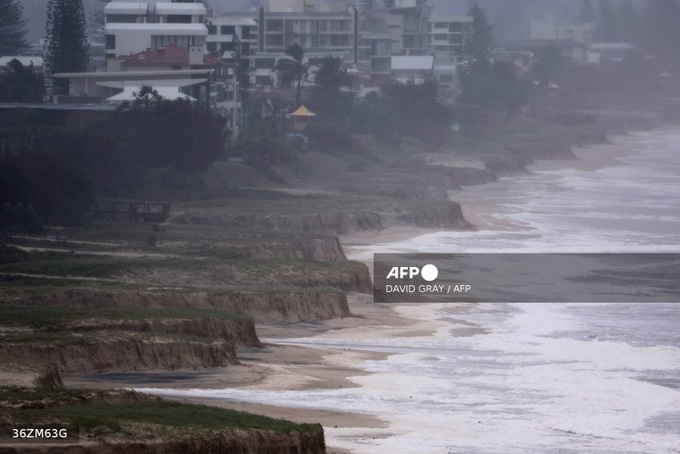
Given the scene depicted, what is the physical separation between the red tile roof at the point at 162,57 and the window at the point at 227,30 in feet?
74.4

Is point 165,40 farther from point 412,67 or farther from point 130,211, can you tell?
point 412,67

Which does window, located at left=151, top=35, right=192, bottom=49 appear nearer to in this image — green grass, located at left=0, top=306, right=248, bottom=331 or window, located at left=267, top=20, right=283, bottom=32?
window, located at left=267, top=20, right=283, bottom=32

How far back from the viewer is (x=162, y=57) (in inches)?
2953

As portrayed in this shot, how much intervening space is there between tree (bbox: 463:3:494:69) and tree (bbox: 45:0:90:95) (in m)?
63.5

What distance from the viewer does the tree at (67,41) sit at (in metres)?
79.4

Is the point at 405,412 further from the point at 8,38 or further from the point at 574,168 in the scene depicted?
the point at 8,38

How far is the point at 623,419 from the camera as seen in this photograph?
22.9 m

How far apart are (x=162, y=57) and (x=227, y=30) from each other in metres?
24.1

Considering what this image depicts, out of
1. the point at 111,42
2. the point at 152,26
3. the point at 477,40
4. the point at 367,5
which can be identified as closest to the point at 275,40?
the point at 367,5

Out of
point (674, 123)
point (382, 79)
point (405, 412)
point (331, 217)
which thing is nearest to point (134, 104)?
point (331, 217)

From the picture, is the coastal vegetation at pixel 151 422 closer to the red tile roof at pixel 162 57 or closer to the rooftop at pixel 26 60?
the red tile roof at pixel 162 57

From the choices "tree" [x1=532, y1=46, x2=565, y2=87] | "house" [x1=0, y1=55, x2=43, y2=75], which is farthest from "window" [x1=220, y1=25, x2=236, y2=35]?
"tree" [x1=532, y1=46, x2=565, y2=87]

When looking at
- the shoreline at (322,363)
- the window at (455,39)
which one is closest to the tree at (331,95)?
the shoreline at (322,363)

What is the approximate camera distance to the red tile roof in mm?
74812
